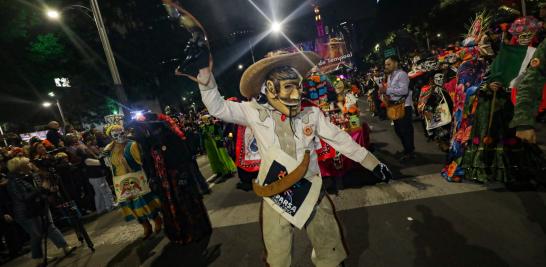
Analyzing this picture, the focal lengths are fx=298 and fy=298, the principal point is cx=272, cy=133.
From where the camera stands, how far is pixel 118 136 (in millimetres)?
4996

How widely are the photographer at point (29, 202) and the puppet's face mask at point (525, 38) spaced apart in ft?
23.0

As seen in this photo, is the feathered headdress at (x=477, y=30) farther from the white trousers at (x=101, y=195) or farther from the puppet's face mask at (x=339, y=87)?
the white trousers at (x=101, y=195)

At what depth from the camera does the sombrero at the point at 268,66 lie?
244cm

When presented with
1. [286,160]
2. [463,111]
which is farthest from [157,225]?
[463,111]

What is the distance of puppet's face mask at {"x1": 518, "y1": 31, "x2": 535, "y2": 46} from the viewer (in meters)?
3.26

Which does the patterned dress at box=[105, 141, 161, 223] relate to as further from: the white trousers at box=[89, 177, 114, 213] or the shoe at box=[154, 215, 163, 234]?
the white trousers at box=[89, 177, 114, 213]

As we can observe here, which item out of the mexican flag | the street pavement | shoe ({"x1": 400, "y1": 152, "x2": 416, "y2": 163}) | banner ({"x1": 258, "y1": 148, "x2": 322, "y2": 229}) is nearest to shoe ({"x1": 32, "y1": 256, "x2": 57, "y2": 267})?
the street pavement

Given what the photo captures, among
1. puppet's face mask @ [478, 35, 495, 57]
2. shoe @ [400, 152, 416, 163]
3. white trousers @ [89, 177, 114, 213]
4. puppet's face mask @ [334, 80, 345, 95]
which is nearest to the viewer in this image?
puppet's face mask @ [478, 35, 495, 57]

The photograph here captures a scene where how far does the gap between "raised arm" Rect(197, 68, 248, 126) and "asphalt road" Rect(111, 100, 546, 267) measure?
187 cm

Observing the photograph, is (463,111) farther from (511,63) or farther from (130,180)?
(130,180)

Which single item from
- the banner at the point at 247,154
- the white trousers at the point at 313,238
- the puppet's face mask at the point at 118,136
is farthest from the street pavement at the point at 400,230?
the puppet's face mask at the point at 118,136

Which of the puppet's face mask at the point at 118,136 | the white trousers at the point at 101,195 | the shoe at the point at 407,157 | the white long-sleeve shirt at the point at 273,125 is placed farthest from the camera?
the white trousers at the point at 101,195

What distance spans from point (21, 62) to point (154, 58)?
769 centimetres

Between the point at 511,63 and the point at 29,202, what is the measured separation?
7146mm
